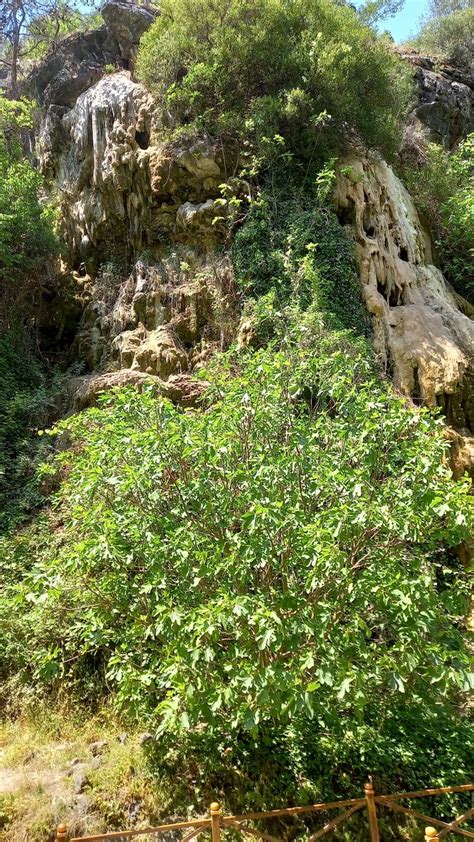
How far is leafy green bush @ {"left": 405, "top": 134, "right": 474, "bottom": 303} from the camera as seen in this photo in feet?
43.2

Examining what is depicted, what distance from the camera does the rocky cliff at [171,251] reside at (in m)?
9.66

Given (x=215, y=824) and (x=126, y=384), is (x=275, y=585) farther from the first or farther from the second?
(x=126, y=384)

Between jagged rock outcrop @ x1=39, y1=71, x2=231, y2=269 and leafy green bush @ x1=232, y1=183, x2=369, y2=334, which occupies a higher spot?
jagged rock outcrop @ x1=39, y1=71, x2=231, y2=269

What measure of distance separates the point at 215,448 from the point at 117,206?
33.2 feet

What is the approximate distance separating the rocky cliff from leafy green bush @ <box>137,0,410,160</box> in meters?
0.77

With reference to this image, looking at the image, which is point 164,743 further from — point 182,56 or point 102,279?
point 182,56

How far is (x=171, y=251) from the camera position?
11328mm

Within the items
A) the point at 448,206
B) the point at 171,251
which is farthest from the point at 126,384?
the point at 448,206

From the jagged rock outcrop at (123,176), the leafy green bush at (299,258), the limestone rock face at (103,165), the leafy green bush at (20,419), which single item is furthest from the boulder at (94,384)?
the limestone rock face at (103,165)

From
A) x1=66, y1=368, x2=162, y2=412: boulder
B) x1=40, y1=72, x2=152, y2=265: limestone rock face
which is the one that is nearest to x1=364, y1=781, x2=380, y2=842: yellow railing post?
x1=66, y1=368, x2=162, y2=412: boulder

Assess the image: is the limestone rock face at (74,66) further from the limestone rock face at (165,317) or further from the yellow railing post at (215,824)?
the yellow railing post at (215,824)

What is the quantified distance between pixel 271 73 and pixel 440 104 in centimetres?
867

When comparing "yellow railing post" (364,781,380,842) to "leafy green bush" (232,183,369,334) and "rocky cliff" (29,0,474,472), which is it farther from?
"leafy green bush" (232,183,369,334)

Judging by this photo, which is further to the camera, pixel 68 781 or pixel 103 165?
pixel 103 165
